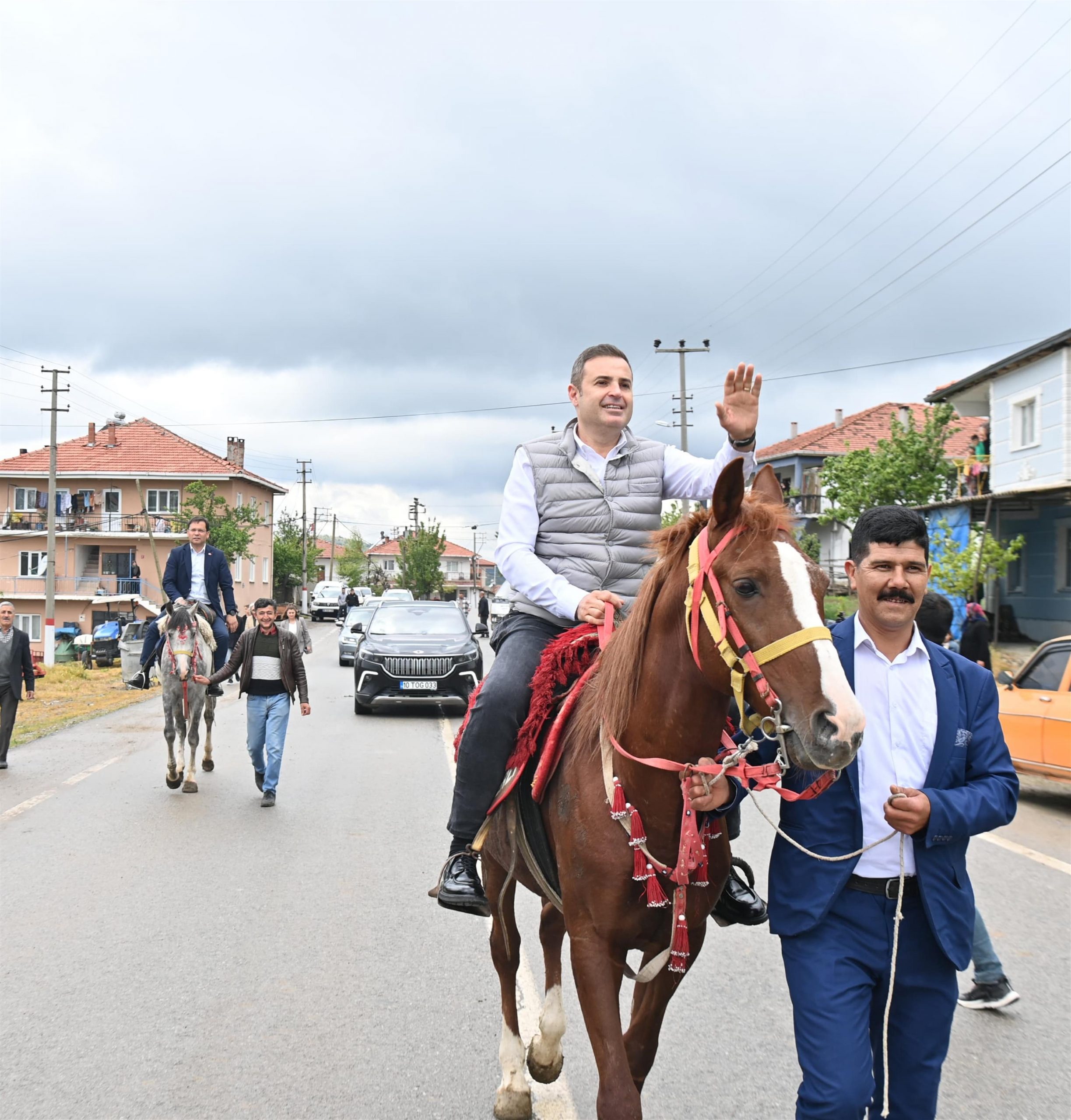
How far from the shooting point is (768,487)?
2928mm

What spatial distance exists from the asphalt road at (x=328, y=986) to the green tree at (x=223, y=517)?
44886mm

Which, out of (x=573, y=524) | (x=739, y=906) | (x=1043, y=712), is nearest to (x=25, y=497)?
(x=1043, y=712)

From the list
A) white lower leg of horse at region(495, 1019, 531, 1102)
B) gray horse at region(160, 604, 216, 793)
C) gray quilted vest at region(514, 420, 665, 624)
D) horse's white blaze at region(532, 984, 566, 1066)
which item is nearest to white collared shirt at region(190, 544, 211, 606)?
gray horse at region(160, 604, 216, 793)

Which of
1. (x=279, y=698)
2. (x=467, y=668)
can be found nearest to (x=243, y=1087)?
(x=279, y=698)

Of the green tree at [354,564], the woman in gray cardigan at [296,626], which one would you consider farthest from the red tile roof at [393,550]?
the woman in gray cardigan at [296,626]

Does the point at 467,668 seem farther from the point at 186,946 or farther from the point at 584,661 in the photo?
the point at 584,661

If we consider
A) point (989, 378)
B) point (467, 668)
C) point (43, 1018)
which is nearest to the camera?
point (43, 1018)

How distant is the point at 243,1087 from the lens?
12.5 feet

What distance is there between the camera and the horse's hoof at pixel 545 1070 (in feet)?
12.6

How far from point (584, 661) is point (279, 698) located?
7.11 metres

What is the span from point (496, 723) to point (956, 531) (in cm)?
2300

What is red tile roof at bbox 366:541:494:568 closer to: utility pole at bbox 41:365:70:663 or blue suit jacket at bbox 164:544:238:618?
utility pole at bbox 41:365:70:663

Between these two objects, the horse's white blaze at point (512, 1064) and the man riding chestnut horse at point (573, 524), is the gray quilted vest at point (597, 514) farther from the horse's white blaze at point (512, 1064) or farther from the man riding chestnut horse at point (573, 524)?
the horse's white blaze at point (512, 1064)

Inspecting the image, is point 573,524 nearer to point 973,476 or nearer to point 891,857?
point 891,857
